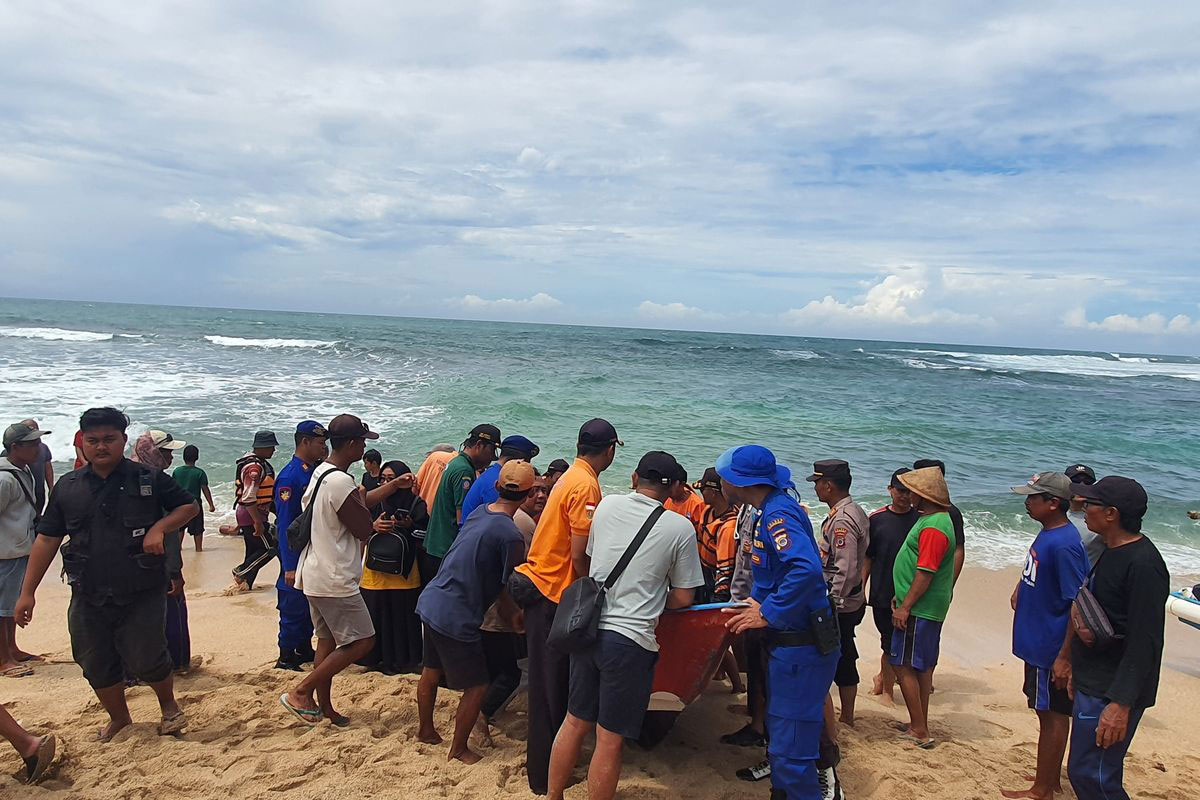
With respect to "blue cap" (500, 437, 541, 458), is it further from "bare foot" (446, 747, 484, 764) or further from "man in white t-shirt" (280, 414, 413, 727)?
"bare foot" (446, 747, 484, 764)

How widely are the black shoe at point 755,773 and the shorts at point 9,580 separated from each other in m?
5.18

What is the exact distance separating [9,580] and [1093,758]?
6905 millimetres

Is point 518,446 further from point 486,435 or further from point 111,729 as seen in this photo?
point 111,729

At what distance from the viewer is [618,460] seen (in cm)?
1600

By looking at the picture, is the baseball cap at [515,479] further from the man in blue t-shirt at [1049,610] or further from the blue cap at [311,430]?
the man in blue t-shirt at [1049,610]

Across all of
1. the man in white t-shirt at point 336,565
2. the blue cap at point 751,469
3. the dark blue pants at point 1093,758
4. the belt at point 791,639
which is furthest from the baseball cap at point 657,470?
the dark blue pants at point 1093,758

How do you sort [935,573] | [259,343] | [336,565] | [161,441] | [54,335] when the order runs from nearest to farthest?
1. [336,565]
2. [935,573]
3. [161,441]
4. [54,335]
5. [259,343]

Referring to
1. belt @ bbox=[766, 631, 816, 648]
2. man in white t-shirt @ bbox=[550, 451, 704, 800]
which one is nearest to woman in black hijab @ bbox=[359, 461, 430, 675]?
man in white t-shirt @ bbox=[550, 451, 704, 800]

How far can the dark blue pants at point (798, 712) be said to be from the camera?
3.58 metres

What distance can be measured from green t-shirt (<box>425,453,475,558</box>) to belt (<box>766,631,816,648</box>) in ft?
8.57

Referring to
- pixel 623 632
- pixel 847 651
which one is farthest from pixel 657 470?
pixel 847 651

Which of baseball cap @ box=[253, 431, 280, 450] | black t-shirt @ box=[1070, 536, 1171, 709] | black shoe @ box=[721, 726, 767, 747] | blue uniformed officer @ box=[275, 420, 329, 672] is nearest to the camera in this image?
black t-shirt @ box=[1070, 536, 1171, 709]

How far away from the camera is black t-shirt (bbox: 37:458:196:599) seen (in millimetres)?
4176

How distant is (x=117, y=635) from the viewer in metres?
4.32
